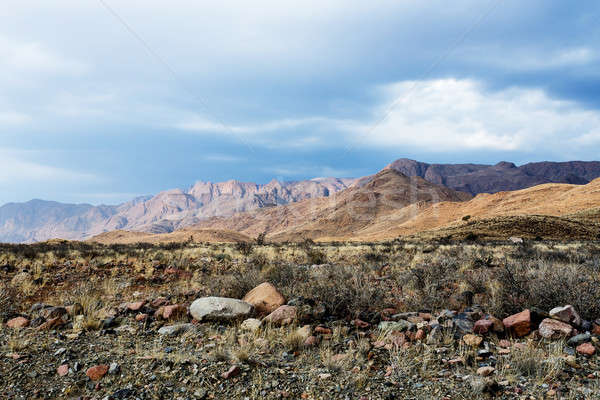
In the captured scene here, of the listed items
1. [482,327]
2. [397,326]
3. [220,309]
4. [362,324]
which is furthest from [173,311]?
[482,327]

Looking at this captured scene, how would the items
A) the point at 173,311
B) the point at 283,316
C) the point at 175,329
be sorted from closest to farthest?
the point at 175,329
the point at 283,316
the point at 173,311

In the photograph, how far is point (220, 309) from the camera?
577 centimetres

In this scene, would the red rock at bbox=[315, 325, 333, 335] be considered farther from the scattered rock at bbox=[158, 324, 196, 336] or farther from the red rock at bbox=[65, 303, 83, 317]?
the red rock at bbox=[65, 303, 83, 317]

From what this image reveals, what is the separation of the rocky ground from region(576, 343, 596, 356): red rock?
0.03 ft

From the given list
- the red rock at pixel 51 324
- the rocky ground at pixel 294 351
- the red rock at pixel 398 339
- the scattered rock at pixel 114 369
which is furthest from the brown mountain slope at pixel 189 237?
the red rock at pixel 398 339

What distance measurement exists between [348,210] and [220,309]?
96.3 m

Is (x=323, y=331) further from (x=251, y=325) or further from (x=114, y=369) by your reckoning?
(x=114, y=369)

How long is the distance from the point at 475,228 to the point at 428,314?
36.1 m

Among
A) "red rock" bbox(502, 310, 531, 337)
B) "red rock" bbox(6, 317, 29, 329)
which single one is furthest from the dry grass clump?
"red rock" bbox(6, 317, 29, 329)

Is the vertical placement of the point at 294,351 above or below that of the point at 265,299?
below

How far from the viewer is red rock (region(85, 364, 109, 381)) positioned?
3831mm

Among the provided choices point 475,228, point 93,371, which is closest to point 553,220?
point 475,228

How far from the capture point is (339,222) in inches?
3770

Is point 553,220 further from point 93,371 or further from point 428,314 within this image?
point 93,371
